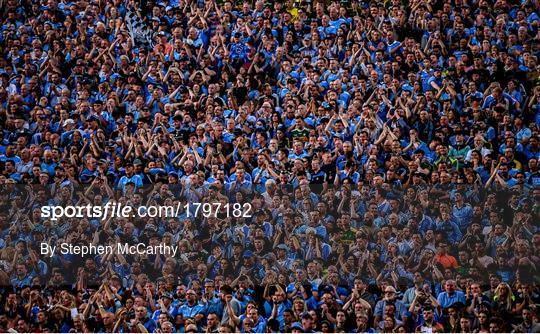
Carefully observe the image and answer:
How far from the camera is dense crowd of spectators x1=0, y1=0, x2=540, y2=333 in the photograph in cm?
1805

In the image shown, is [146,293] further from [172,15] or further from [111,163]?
[172,15]

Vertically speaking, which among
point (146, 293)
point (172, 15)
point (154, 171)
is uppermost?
point (172, 15)

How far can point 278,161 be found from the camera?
1981 cm

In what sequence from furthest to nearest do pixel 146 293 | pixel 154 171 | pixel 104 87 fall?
1. pixel 104 87
2. pixel 154 171
3. pixel 146 293

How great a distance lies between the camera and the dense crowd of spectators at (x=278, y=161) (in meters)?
18.0

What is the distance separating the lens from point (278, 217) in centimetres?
1894

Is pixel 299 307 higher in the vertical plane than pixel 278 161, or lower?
lower

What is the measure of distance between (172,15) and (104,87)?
2.32 meters

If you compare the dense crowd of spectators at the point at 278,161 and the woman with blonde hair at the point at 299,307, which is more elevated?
the dense crowd of spectators at the point at 278,161

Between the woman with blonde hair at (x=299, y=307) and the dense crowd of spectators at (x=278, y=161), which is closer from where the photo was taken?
the woman with blonde hair at (x=299, y=307)

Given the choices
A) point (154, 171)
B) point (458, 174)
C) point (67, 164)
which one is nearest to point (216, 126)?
point (154, 171)

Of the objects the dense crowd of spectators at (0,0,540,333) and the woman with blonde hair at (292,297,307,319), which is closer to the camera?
the woman with blonde hair at (292,297,307,319)

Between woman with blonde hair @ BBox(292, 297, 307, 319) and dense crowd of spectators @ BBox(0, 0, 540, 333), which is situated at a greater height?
dense crowd of spectators @ BBox(0, 0, 540, 333)

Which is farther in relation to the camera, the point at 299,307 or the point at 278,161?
the point at 278,161
